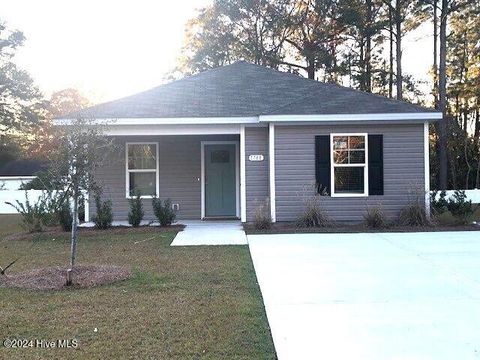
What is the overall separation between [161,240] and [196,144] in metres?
4.62

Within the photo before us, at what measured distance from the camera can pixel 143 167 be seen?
548 inches

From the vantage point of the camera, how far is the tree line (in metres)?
23.8

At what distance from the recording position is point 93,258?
26.9 ft

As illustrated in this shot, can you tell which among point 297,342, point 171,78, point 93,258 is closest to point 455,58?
point 171,78

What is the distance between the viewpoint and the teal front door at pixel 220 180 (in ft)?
47.1

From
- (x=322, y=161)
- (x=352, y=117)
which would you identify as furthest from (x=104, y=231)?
(x=352, y=117)

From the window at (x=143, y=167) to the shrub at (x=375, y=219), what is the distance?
567cm

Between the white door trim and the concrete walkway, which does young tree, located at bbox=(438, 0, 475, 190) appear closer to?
the white door trim

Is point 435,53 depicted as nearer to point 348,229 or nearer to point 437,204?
point 437,204

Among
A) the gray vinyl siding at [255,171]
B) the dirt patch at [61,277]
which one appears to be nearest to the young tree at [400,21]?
the gray vinyl siding at [255,171]

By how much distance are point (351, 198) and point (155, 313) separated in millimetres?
8422

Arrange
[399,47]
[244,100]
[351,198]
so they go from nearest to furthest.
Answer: [351,198] < [244,100] < [399,47]

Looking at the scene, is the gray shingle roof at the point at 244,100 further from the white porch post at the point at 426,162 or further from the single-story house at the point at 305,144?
the white porch post at the point at 426,162

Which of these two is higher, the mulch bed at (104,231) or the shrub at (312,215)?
the shrub at (312,215)
